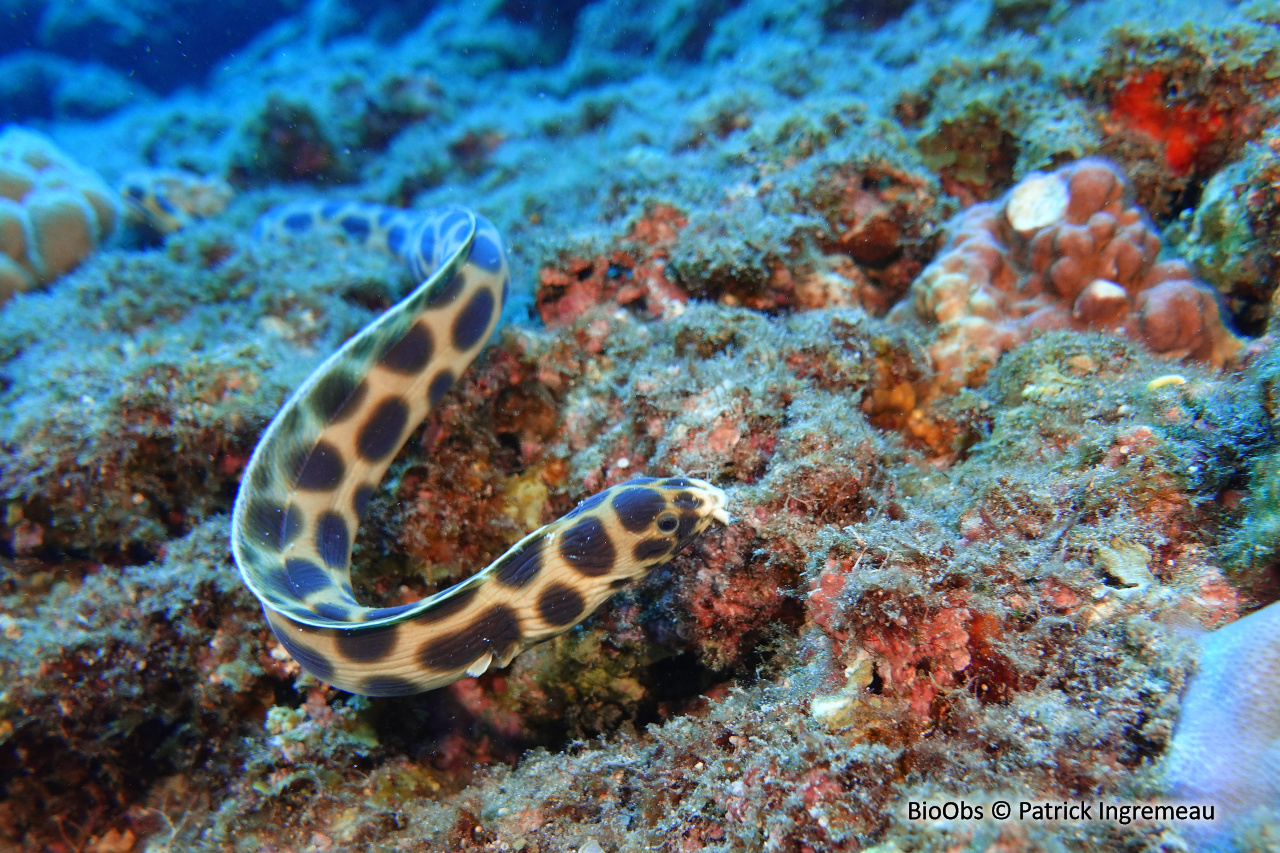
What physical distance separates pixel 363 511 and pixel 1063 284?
→ 4.41 metres

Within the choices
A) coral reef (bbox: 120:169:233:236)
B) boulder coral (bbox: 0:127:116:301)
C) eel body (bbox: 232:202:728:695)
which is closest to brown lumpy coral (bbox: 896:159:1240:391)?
eel body (bbox: 232:202:728:695)

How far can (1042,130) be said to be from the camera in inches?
169

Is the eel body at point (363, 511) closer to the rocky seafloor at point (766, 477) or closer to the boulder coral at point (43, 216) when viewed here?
the rocky seafloor at point (766, 477)

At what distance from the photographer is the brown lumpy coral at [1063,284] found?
3055mm

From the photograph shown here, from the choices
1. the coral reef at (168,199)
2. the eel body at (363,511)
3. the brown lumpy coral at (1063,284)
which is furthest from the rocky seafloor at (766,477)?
the coral reef at (168,199)

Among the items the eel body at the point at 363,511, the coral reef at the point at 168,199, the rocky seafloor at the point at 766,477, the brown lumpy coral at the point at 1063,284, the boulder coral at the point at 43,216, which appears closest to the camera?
the rocky seafloor at the point at 766,477

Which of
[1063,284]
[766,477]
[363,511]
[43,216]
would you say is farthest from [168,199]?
[1063,284]

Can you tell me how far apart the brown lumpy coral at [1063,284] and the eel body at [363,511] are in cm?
212

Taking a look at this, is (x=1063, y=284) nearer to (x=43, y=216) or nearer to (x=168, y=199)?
(x=43, y=216)

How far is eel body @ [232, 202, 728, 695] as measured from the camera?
97.0 inches

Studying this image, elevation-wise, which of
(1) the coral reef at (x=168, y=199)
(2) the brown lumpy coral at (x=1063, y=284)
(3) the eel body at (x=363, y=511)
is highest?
(2) the brown lumpy coral at (x=1063, y=284)

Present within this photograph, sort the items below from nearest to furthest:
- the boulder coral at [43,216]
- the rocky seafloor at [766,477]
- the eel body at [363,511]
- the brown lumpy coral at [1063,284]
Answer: the rocky seafloor at [766,477], the eel body at [363,511], the brown lumpy coral at [1063,284], the boulder coral at [43,216]

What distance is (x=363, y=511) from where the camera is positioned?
3371 mm

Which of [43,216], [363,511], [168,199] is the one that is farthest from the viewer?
[168,199]
